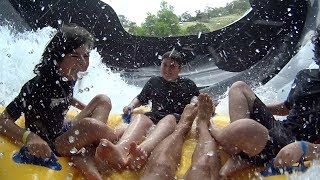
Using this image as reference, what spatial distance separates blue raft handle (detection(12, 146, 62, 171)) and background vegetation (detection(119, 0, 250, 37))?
122 inches

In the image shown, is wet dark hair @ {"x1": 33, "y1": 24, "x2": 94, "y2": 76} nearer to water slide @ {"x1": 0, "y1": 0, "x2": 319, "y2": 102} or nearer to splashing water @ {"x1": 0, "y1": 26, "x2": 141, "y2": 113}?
splashing water @ {"x1": 0, "y1": 26, "x2": 141, "y2": 113}

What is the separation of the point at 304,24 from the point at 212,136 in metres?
2.70

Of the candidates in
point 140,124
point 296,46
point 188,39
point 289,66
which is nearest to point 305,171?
point 140,124

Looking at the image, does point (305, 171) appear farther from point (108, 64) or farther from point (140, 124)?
point (108, 64)

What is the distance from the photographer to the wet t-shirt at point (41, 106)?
1.74m

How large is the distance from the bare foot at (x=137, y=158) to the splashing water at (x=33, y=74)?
1.73m

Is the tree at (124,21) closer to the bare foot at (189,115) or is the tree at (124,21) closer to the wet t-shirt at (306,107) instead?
the bare foot at (189,115)

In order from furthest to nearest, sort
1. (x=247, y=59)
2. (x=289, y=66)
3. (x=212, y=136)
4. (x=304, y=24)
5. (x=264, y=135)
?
(x=247, y=59) → (x=304, y=24) → (x=289, y=66) → (x=212, y=136) → (x=264, y=135)

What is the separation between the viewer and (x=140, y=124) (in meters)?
1.80

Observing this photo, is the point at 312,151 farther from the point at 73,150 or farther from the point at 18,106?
the point at 18,106

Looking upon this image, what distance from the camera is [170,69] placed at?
2.28 m

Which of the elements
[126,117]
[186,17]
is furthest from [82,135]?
[186,17]

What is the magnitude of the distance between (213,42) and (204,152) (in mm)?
3217

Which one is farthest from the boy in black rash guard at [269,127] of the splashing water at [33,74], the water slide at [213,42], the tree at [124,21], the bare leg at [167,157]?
the tree at [124,21]
